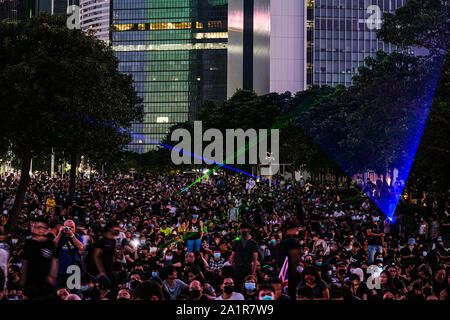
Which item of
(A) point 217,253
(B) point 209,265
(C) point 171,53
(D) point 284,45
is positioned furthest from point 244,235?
(C) point 171,53

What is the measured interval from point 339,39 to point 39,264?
315 ft

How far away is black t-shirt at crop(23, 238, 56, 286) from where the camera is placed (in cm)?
711

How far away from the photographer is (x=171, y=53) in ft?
513

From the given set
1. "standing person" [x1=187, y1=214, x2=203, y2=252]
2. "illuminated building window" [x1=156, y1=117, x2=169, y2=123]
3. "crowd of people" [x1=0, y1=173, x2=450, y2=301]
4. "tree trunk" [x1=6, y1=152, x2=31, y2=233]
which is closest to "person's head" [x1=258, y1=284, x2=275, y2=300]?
"crowd of people" [x1=0, y1=173, x2=450, y2=301]

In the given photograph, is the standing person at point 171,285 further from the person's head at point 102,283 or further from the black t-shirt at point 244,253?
the black t-shirt at point 244,253

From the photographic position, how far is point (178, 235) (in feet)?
57.1

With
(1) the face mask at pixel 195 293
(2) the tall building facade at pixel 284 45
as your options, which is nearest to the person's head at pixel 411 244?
(1) the face mask at pixel 195 293

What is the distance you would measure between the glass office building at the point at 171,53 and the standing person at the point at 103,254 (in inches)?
5690

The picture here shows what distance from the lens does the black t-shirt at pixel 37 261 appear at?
23.3 ft

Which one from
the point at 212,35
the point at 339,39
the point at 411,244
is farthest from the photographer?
the point at 212,35

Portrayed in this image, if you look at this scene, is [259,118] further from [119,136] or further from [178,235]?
[178,235]

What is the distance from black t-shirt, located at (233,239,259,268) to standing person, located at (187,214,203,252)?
3.99 metres

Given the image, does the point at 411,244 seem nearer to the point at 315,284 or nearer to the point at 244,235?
the point at 244,235

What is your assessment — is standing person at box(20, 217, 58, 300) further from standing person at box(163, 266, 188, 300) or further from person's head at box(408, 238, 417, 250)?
person's head at box(408, 238, 417, 250)
